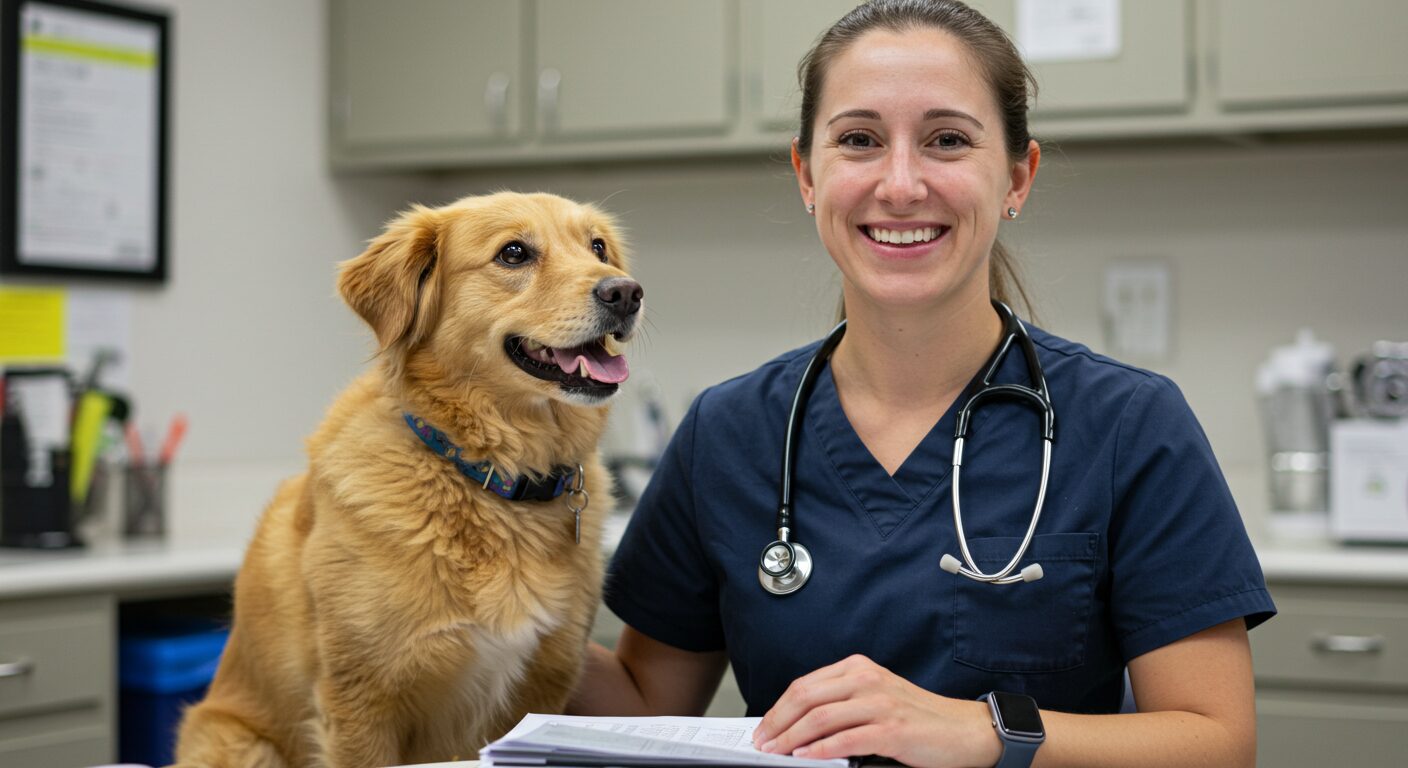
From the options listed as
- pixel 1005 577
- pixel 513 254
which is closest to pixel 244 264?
pixel 513 254

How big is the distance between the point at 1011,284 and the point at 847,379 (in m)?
0.28

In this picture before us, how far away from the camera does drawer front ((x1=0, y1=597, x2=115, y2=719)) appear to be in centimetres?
197

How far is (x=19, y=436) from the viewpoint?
2.35 metres

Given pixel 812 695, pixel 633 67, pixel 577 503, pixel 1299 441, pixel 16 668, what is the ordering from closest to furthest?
pixel 812 695
pixel 577 503
pixel 16 668
pixel 1299 441
pixel 633 67

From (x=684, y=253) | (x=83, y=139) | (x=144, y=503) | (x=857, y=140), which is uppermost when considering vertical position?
(x=83, y=139)

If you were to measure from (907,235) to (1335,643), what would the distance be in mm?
1348

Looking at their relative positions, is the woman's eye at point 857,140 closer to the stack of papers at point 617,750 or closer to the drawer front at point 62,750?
the stack of papers at point 617,750

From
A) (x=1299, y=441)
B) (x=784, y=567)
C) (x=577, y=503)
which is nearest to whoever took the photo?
(x=784, y=567)

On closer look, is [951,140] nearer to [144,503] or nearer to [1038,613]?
[1038,613]

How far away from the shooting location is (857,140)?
127 cm

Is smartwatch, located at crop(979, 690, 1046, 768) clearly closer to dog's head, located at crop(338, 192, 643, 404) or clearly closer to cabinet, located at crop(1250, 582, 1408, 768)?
dog's head, located at crop(338, 192, 643, 404)

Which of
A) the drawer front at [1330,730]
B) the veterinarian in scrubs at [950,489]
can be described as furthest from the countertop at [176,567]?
the veterinarian in scrubs at [950,489]

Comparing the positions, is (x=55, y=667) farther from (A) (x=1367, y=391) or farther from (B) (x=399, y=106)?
(A) (x=1367, y=391)

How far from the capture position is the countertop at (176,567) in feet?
6.61
